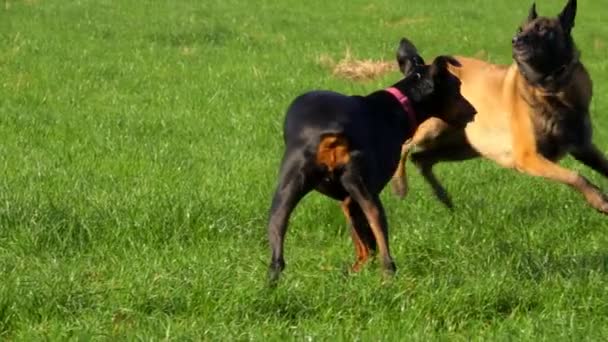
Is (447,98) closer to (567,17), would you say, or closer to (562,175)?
(562,175)

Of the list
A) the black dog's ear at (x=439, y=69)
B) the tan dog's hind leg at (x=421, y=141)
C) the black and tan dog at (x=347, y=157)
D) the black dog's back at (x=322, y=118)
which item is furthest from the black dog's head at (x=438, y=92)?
the tan dog's hind leg at (x=421, y=141)

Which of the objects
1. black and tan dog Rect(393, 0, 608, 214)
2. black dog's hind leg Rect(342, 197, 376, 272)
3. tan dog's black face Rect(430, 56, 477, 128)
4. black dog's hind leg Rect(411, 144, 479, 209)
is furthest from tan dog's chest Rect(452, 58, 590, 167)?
black dog's hind leg Rect(342, 197, 376, 272)

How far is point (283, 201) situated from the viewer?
6.16 m

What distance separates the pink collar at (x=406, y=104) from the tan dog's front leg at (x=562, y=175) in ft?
5.80

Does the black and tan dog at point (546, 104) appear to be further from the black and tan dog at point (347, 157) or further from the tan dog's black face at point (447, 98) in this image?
the black and tan dog at point (347, 157)

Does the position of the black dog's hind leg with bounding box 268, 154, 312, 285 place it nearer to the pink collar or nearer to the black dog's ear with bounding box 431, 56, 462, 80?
the pink collar

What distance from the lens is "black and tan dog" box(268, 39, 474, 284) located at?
6.11 metres

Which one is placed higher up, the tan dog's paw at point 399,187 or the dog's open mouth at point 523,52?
the dog's open mouth at point 523,52

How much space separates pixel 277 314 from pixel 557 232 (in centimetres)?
278

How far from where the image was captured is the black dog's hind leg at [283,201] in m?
6.12

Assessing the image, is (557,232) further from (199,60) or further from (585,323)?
(199,60)

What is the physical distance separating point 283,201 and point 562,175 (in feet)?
9.26

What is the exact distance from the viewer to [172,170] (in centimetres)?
931

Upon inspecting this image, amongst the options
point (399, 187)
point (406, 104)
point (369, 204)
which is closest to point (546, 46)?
point (399, 187)
